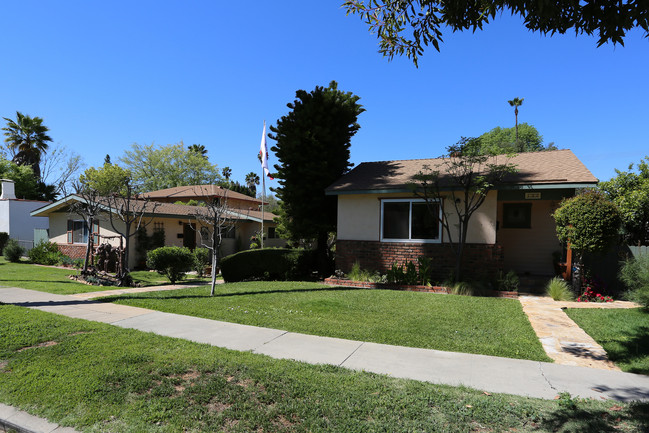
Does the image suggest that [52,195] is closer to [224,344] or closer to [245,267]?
[245,267]

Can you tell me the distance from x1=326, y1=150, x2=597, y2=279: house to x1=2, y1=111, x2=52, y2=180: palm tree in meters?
35.2

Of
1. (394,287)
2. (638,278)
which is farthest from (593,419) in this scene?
(394,287)

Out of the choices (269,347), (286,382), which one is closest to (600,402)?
(286,382)

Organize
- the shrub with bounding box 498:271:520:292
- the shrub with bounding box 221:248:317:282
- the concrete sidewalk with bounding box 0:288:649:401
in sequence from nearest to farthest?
1. the concrete sidewalk with bounding box 0:288:649:401
2. the shrub with bounding box 498:271:520:292
3. the shrub with bounding box 221:248:317:282

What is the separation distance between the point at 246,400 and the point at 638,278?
8.84m

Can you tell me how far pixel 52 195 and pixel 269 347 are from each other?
43.8 metres

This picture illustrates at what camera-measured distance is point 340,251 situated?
527 inches

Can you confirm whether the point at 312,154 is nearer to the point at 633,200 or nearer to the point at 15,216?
the point at 633,200

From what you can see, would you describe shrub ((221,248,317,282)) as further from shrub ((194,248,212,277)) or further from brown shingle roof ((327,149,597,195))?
shrub ((194,248,212,277))

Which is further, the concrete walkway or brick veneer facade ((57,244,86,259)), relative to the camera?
brick veneer facade ((57,244,86,259))

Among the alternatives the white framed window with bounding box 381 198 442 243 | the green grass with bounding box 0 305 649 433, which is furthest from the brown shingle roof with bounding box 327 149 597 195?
the green grass with bounding box 0 305 649 433

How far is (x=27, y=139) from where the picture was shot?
1374 inches

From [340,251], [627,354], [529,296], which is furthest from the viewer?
[340,251]

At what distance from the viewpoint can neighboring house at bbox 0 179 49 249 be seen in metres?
25.8
